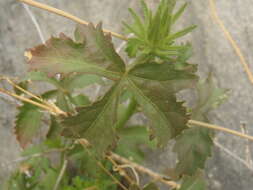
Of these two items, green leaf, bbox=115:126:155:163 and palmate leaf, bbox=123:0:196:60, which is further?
green leaf, bbox=115:126:155:163

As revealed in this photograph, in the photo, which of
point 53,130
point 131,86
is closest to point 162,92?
point 131,86

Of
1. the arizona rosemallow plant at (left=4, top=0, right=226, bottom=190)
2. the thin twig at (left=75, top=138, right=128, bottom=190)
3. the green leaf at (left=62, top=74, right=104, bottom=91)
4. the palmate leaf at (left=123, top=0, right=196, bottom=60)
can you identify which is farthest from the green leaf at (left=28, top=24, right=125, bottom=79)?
the thin twig at (left=75, top=138, right=128, bottom=190)

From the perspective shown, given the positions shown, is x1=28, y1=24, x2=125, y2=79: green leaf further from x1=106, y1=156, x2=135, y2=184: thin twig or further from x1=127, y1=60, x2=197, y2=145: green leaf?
x1=106, y1=156, x2=135, y2=184: thin twig

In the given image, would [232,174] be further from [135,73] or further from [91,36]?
[91,36]

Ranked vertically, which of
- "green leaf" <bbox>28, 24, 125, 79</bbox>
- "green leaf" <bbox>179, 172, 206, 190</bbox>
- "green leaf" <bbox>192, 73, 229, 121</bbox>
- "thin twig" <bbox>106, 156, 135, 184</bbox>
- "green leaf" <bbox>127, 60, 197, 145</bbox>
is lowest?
"green leaf" <bbox>179, 172, 206, 190</bbox>

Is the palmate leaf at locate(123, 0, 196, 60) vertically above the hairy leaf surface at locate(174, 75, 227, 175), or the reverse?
the palmate leaf at locate(123, 0, 196, 60)
